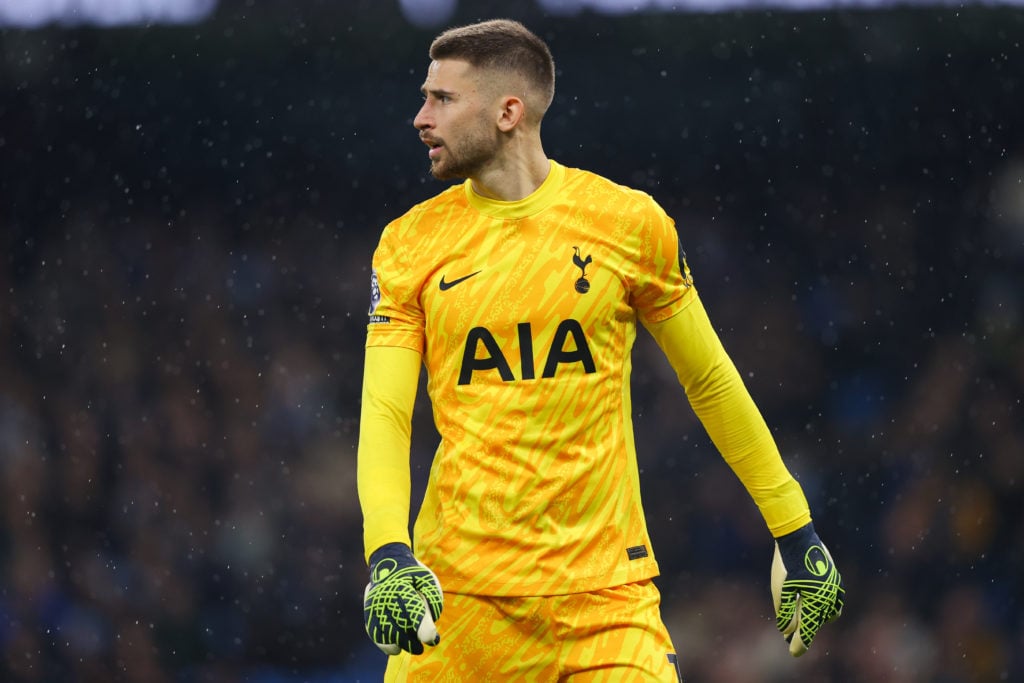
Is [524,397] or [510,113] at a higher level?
[510,113]

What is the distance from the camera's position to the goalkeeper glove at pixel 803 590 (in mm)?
3123

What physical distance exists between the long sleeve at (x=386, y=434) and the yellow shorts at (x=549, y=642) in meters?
0.24

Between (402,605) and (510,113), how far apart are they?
41.3 inches

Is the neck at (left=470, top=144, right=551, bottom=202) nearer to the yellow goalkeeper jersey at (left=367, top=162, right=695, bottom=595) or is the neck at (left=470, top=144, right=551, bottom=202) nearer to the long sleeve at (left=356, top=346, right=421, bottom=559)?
the yellow goalkeeper jersey at (left=367, top=162, right=695, bottom=595)

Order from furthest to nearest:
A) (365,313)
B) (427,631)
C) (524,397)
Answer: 1. (365,313)
2. (524,397)
3. (427,631)

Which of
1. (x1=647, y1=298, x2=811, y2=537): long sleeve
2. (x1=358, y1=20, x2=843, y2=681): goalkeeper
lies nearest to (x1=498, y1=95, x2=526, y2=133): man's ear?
(x1=358, y1=20, x2=843, y2=681): goalkeeper

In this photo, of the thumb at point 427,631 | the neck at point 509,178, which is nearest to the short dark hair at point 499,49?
the neck at point 509,178

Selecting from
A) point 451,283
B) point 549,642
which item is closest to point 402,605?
point 549,642

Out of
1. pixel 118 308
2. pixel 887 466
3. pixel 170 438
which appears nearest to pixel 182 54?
pixel 118 308

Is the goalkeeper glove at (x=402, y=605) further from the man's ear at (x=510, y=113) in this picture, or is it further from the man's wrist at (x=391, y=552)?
the man's ear at (x=510, y=113)

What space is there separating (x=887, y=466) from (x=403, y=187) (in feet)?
8.57

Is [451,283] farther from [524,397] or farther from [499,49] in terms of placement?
[499,49]

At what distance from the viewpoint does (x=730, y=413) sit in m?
3.19

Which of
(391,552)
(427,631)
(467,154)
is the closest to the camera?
(427,631)
